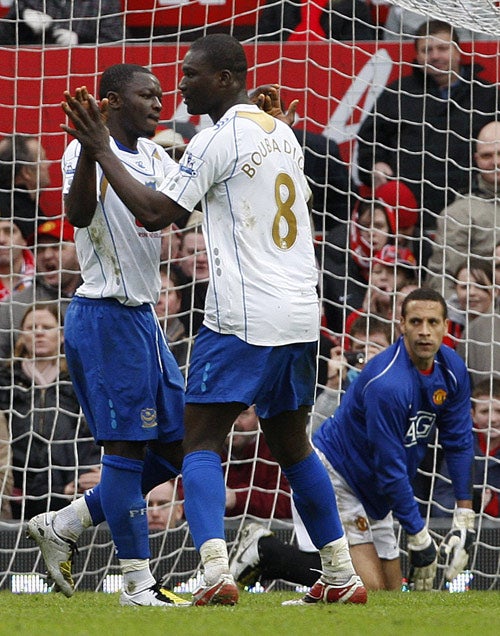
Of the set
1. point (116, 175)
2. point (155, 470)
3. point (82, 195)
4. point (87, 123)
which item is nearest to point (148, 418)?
point (155, 470)

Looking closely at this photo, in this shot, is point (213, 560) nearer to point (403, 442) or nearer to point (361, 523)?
point (403, 442)

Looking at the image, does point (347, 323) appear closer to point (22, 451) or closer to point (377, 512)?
point (377, 512)

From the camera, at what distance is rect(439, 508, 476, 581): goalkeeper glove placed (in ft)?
18.1

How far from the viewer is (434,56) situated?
752cm

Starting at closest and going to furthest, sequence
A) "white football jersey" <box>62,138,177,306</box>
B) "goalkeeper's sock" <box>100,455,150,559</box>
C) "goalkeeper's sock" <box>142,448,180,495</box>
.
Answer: "goalkeeper's sock" <box>100,455,150,559</box>
"white football jersey" <box>62,138,177,306</box>
"goalkeeper's sock" <box>142,448,180,495</box>

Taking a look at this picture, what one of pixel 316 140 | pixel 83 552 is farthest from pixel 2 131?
pixel 83 552

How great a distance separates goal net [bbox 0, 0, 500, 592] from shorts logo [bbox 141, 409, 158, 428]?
244 cm

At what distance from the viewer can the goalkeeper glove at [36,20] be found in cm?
740

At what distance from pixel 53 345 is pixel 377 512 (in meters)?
2.10

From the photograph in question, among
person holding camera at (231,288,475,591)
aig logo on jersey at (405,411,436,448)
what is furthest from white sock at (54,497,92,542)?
aig logo on jersey at (405,411,436,448)

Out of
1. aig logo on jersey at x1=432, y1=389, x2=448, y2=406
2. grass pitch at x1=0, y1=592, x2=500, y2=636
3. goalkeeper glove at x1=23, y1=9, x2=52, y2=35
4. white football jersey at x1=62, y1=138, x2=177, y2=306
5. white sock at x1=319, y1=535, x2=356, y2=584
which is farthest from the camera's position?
goalkeeper glove at x1=23, y1=9, x2=52, y2=35

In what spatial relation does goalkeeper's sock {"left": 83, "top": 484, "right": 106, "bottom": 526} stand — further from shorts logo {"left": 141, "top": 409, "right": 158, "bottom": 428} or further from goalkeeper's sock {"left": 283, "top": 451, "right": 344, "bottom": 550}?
goalkeeper's sock {"left": 283, "top": 451, "right": 344, "bottom": 550}

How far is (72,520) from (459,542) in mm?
1787

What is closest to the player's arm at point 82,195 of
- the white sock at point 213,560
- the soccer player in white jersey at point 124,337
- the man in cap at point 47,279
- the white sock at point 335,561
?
the soccer player in white jersey at point 124,337
